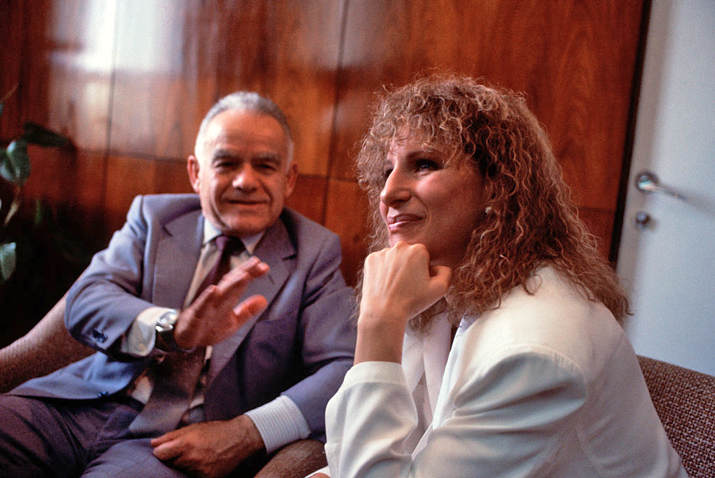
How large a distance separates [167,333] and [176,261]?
1.11ft

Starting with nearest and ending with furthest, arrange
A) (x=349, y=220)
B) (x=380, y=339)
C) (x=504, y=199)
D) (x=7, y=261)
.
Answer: (x=380, y=339) → (x=504, y=199) → (x=349, y=220) → (x=7, y=261)

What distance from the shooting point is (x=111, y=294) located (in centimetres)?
177

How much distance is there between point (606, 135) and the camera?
6.81 ft

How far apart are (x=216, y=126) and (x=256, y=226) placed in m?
0.37

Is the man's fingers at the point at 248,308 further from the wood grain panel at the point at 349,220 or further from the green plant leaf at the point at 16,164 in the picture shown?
the green plant leaf at the point at 16,164

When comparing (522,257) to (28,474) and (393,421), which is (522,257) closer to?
(393,421)

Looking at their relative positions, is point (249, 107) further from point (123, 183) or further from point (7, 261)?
point (7, 261)

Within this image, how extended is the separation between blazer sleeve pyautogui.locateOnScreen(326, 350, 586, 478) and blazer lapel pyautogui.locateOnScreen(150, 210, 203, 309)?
1.04 m

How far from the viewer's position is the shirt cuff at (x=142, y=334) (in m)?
1.62

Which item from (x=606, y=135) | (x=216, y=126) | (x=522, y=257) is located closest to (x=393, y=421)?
(x=522, y=257)

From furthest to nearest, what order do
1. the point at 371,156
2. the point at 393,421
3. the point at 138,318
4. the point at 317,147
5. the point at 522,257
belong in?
the point at 317,147, the point at 138,318, the point at 371,156, the point at 522,257, the point at 393,421

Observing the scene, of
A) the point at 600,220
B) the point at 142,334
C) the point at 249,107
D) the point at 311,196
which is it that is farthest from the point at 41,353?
the point at 600,220

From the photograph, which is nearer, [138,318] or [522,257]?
[522,257]

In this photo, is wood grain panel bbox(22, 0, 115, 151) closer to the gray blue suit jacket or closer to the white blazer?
the gray blue suit jacket
